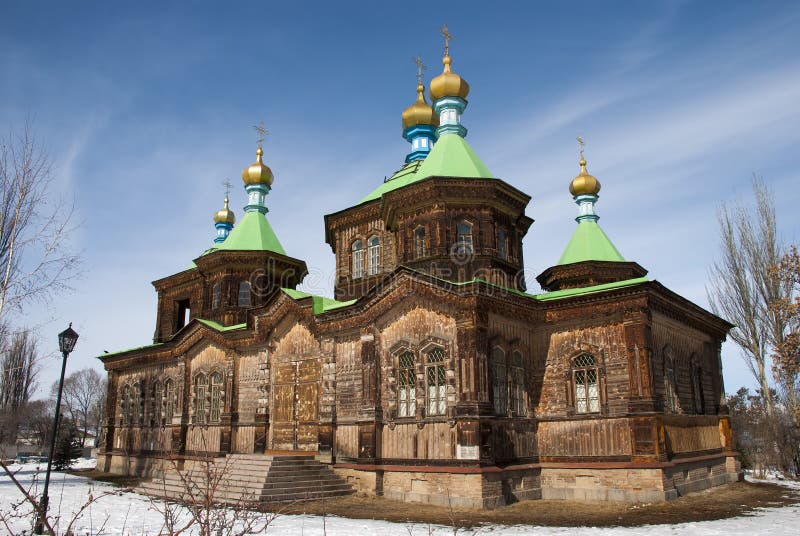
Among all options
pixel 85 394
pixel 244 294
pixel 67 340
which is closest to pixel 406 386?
pixel 67 340

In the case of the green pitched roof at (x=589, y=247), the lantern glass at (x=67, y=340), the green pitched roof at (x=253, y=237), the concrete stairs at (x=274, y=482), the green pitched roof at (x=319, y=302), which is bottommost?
the concrete stairs at (x=274, y=482)

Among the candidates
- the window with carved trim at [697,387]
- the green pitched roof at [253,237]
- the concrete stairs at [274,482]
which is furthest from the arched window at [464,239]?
the green pitched roof at [253,237]

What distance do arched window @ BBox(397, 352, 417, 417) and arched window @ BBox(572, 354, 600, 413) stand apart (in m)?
4.08

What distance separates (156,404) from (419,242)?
13.6 meters

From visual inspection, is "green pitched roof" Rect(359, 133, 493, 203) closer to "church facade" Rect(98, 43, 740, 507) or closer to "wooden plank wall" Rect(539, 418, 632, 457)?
"church facade" Rect(98, 43, 740, 507)

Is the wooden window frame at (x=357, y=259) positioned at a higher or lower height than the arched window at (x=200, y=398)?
higher

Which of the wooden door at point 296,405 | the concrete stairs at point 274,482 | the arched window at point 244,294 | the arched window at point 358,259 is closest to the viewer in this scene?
the concrete stairs at point 274,482

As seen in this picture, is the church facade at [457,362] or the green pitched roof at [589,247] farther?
the green pitched roof at [589,247]

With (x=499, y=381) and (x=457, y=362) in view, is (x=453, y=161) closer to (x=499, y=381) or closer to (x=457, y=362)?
(x=457, y=362)

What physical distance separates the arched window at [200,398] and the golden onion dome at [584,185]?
51.1 ft

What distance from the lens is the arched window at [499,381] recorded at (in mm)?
14779

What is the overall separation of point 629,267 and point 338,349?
1086 centimetres

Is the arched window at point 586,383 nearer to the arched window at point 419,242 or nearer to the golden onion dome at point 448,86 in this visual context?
the arched window at point 419,242

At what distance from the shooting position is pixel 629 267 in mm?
21422
